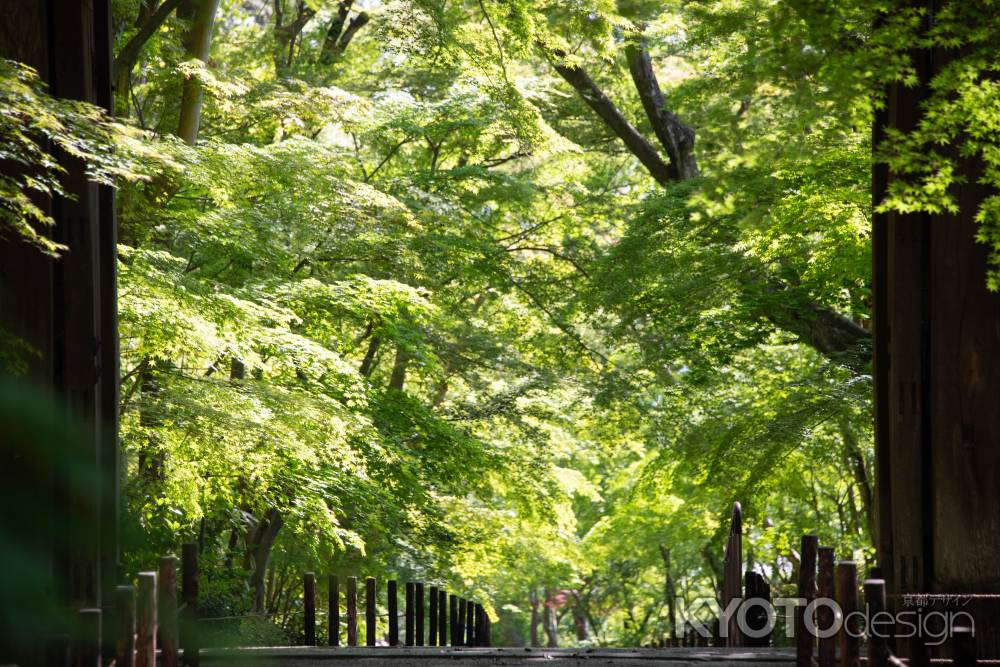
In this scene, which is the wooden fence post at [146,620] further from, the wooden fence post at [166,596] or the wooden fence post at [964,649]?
the wooden fence post at [964,649]

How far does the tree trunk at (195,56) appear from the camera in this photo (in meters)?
10.9

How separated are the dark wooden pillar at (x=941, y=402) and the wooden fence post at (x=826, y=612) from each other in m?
0.75

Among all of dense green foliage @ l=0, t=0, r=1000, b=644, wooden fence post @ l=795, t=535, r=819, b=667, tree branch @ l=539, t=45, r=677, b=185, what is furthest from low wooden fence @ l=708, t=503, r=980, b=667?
tree branch @ l=539, t=45, r=677, b=185

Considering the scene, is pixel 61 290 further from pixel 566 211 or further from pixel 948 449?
pixel 566 211

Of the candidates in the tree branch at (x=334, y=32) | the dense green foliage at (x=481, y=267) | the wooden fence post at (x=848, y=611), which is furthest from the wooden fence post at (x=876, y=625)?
the tree branch at (x=334, y=32)

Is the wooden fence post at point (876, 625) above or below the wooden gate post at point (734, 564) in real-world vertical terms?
above

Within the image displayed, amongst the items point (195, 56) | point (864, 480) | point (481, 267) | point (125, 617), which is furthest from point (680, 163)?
point (125, 617)

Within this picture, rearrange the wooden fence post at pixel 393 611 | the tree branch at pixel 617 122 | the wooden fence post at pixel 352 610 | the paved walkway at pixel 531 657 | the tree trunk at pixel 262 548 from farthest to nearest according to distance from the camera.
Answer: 1. the tree branch at pixel 617 122
2. the tree trunk at pixel 262 548
3. the wooden fence post at pixel 393 611
4. the wooden fence post at pixel 352 610
5. the paved walkway at pixel 531 657

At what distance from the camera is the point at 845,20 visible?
5.21m

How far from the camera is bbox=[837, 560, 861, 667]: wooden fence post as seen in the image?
361 centimetres

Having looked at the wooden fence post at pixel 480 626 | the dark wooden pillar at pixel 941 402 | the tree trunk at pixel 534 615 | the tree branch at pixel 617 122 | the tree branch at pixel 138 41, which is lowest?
the tree trunk at pixel 534 615

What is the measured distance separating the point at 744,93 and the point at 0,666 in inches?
243

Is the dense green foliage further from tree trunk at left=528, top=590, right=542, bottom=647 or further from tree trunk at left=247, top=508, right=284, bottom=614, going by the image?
tree trunk at left=528, top=590, right=542, bottom=647

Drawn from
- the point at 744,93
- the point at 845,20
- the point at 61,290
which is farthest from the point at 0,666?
the point at 744,93
